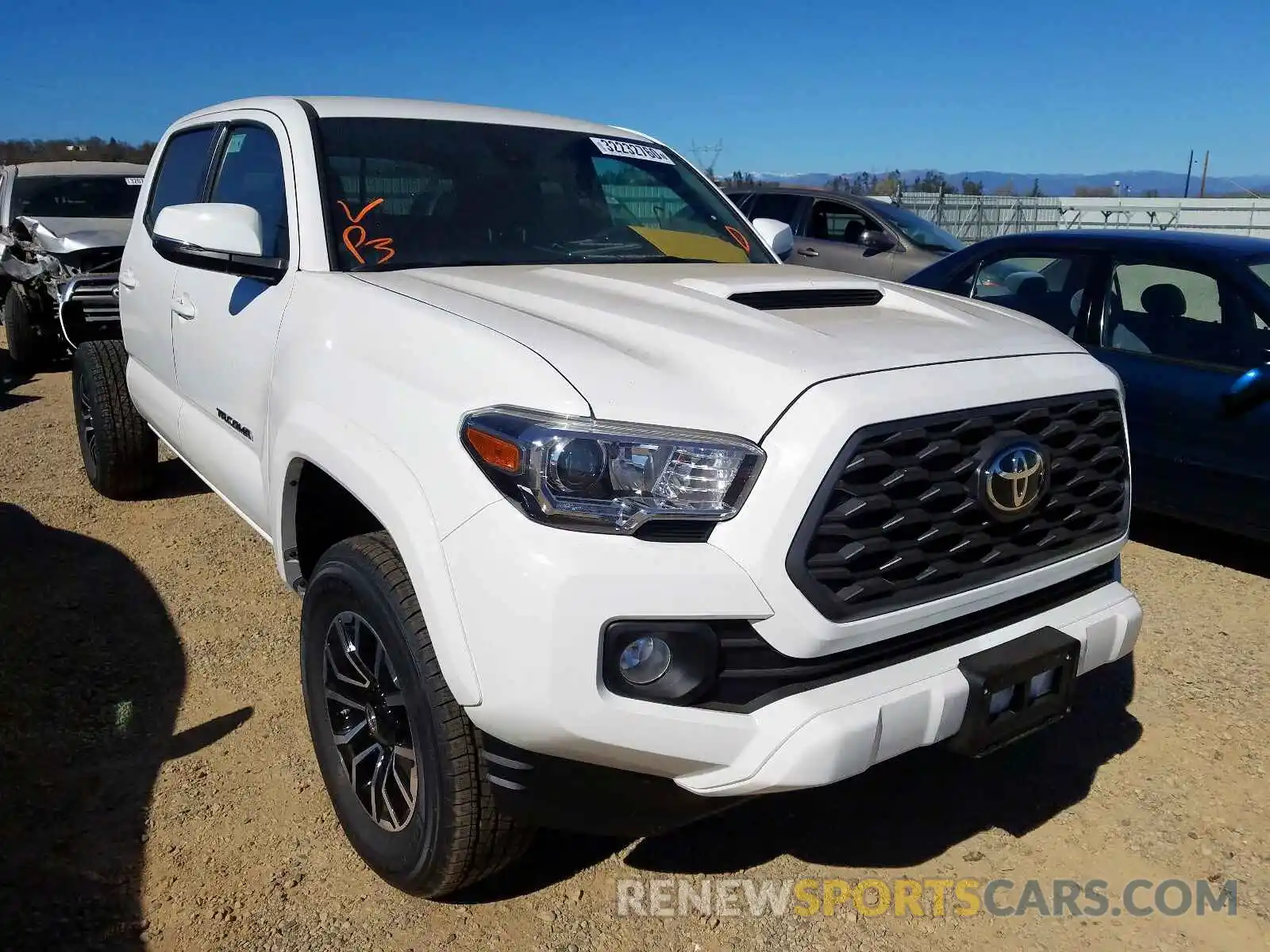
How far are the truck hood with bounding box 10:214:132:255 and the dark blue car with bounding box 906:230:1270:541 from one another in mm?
7018

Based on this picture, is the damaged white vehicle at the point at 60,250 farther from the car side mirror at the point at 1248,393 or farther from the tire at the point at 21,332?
the car side mirror at the point at 1248,393

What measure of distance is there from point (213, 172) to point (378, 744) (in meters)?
2.43

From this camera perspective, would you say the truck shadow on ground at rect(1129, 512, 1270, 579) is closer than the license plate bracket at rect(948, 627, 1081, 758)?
No

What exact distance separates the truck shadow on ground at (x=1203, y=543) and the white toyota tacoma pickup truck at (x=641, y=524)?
8.67 feet

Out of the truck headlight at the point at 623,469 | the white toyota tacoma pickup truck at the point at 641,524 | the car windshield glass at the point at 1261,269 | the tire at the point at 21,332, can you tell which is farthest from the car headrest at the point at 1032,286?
the tire at the point at 21,332

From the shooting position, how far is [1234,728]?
128 inches

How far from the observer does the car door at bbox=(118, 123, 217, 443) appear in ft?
12.6

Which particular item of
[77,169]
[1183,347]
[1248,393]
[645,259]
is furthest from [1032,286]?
[77,169]

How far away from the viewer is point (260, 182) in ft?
10.9

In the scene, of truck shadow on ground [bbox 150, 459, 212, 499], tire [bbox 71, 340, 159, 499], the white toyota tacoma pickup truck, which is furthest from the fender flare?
truck shadow on ground [bbox 150, 459, 212, 499]

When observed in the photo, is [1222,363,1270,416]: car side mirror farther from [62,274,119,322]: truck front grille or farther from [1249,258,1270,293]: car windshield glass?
[62,274,119,322]: truck front grille

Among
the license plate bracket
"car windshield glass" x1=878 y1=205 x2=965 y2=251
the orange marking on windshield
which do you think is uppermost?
the orange marking on windshield

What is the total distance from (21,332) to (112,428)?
16.3 feet

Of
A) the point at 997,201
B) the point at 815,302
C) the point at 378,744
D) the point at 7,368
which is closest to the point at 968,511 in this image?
the point at 815,302
